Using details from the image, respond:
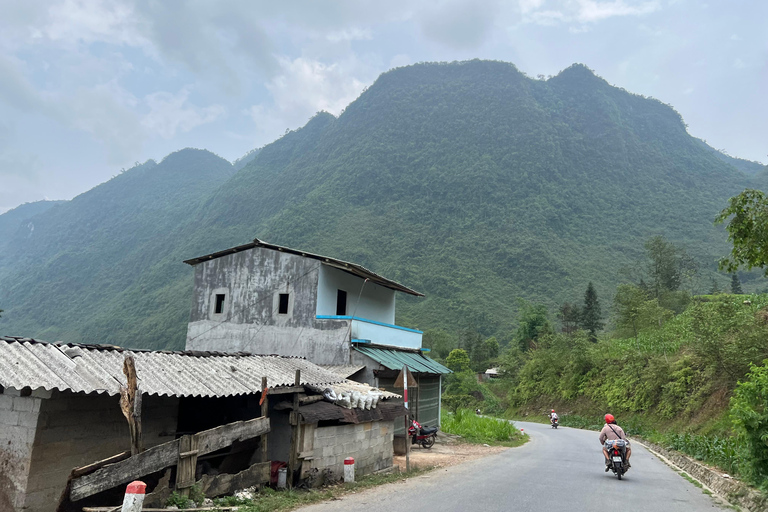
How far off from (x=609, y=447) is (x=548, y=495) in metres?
3.31

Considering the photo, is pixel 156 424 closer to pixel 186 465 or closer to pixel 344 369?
pixel 186 465

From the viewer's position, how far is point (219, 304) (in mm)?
19922

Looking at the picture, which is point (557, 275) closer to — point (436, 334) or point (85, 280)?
point (436, 334)

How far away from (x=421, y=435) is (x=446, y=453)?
1078 millimetres

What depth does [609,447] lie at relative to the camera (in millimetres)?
11758

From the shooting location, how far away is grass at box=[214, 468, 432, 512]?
7.96 metres

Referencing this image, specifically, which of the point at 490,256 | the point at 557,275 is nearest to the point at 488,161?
the point at 490,256

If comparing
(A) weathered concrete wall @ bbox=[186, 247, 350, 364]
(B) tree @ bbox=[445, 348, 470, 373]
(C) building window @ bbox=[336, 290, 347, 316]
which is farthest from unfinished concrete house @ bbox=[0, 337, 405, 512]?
(B) tree @ bbox=[445, 348, 470, 373]

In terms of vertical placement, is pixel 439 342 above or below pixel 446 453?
above

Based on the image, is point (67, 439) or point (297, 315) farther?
point (297, 315)

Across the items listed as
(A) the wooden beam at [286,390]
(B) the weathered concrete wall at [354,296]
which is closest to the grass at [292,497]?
(A) the wooden beam at [286,390]

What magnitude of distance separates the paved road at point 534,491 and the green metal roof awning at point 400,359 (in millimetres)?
4183

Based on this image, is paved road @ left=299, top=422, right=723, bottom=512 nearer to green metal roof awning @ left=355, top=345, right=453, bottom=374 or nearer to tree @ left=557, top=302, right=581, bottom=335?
green metal roof awning @ left=355, top=345, right=453, bottom=374

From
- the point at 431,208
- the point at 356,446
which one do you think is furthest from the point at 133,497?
the point at 431,208
